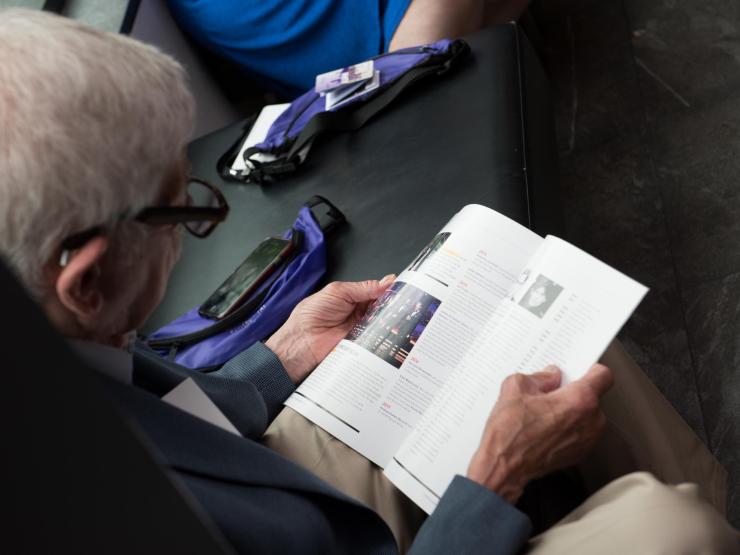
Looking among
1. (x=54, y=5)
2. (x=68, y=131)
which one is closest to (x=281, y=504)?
(x=68, y=131)

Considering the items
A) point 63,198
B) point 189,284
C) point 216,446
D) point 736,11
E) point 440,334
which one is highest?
point 736,11

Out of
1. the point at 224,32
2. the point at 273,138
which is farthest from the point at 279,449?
the point at 224,32

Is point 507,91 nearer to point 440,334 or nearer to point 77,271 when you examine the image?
point 440,334

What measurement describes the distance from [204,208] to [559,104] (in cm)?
146

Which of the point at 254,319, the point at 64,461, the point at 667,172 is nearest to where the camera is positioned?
the point at 64,461

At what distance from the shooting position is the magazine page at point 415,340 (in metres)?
0.97

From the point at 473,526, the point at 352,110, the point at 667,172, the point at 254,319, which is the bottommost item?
the point at 254,319

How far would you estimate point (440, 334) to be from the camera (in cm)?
99

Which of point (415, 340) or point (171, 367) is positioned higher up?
point (415, 340)

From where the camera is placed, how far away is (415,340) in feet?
3.29

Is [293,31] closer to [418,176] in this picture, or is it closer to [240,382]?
[418,176]

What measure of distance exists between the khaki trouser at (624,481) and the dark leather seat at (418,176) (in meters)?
0.35

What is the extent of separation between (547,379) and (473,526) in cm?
19

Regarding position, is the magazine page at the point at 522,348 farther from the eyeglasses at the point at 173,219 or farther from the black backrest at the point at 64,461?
the black backrest at the point at 64,461
